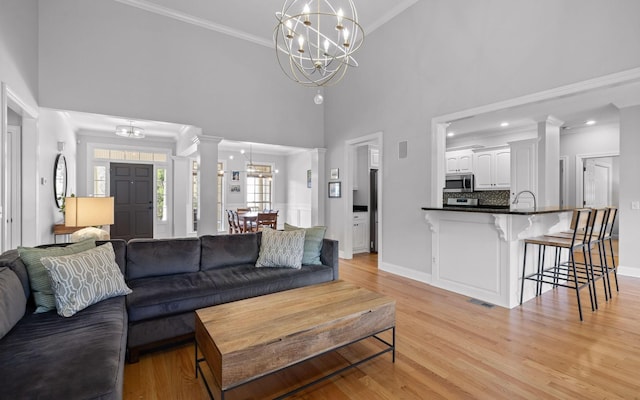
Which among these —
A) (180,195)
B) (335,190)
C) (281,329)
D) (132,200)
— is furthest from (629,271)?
(132,200)

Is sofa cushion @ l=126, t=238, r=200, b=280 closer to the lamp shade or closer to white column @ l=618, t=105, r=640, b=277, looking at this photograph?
the lamp shade

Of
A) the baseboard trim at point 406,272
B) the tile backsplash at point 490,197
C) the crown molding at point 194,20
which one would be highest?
the crown molding at point 194,20

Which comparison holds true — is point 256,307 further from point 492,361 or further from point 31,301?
point 492,361

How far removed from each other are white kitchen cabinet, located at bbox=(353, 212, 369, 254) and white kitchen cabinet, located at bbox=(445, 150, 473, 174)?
3.05 meters

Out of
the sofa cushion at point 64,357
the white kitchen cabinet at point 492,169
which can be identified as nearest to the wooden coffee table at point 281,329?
the sofa cushion at point 64,357

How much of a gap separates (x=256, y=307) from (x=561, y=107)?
17.6 feet


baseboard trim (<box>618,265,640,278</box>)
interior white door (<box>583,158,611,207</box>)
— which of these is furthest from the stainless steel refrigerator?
interior white door (<box>583,158,611,207</box>)

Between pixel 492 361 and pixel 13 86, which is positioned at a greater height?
pixel 13 86

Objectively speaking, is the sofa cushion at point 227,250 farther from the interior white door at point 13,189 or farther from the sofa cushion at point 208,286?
the interior white door at point 13,189

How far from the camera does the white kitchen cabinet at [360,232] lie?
6040 millimetres

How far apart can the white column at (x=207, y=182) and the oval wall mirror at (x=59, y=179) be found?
2.11 meters

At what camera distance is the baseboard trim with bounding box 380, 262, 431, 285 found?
4.14m

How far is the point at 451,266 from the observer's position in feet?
12.5

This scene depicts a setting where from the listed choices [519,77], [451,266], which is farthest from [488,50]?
[451,266]
